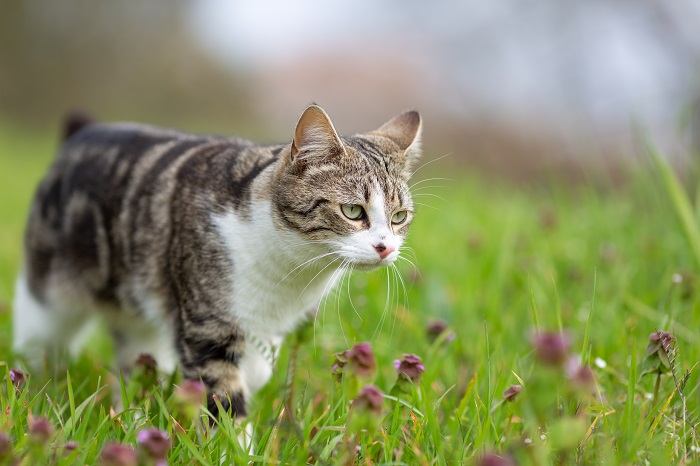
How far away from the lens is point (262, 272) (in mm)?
2486

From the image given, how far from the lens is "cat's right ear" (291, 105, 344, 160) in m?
2.37

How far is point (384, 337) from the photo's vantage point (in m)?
3.12

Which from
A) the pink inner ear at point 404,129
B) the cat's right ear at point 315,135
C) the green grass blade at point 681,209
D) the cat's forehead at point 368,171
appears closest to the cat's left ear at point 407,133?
the pink inner ear at point 404,129

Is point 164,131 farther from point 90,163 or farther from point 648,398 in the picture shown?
point 648,398

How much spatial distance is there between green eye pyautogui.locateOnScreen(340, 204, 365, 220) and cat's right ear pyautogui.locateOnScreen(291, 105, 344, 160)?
208 millimetres

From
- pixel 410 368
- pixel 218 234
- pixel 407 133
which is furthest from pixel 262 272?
pixel 407 133

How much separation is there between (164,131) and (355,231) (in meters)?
1.35

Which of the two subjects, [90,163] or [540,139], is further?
[540,139]

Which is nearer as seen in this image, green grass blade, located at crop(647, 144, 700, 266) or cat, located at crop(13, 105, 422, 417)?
cat, located at crop(13, 105, 422, 417)

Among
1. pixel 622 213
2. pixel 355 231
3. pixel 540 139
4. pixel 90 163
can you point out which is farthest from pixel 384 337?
pixel 540 139

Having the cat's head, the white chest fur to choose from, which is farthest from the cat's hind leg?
the cat's head

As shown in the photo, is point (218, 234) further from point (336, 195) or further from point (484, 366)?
point (484, 366)

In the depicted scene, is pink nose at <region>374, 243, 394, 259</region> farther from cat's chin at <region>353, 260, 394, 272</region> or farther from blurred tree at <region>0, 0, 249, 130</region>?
blurred tree at <region>0, 0, 249, 130</region>

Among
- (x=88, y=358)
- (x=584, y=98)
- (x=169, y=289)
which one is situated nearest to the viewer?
(x=169, y=289)
